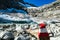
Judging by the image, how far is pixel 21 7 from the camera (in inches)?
635

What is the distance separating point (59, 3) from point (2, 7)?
5369 millimetres

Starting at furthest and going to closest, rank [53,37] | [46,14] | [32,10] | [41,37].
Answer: [32,10] < [46,14] < [53,37] < [41,37]

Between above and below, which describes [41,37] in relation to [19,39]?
above

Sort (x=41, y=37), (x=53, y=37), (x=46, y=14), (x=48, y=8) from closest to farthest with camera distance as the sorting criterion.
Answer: (x=41, y=37) → (x=53, y=37) → (x=46, y=14) → (x=48, y=8)

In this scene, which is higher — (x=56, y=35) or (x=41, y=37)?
(x=41, y=37)

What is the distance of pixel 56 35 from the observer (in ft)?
15.6

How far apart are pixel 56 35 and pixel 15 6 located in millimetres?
11682

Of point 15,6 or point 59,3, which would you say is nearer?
point 59,3

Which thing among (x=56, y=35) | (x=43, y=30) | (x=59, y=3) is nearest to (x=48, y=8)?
(x=59, y=3)

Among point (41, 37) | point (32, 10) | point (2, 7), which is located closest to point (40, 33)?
point (41, 37)

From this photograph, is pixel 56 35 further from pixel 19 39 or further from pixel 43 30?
pixel 43 30

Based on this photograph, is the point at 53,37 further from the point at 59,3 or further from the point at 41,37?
the point at 59,3

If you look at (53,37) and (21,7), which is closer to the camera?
(53,37)

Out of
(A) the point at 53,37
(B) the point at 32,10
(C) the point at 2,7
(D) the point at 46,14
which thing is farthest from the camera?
(C) the point at 2,7
